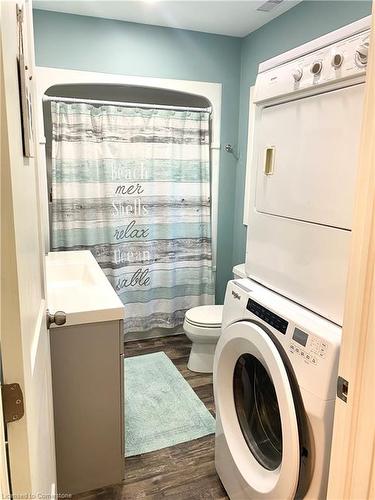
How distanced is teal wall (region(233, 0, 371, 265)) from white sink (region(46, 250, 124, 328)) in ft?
4.81

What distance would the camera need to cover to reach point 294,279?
4.54 ft

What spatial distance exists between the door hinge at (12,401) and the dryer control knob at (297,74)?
1214 mm

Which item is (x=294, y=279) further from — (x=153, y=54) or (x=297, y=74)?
(x=153, y=54)

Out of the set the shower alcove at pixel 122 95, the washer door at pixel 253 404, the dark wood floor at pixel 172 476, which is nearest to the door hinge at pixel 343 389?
the washer door at pixel 253 404

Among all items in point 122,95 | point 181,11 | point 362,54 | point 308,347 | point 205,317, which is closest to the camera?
point 362,54

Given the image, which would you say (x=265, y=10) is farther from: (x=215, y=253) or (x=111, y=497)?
(x=111, y=497)

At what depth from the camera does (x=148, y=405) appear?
2.45 meters

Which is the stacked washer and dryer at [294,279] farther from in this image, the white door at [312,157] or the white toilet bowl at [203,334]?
the white toilet bowl at [203,334]

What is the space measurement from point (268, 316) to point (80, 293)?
3.07 feet

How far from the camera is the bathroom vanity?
165cm

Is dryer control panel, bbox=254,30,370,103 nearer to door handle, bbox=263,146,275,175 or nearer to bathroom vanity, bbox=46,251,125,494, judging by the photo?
door handle, bbox=263,146,275,175

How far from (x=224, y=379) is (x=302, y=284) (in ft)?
1.96

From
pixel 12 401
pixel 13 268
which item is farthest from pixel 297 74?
pixel 12 401

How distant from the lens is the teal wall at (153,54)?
109 inches
